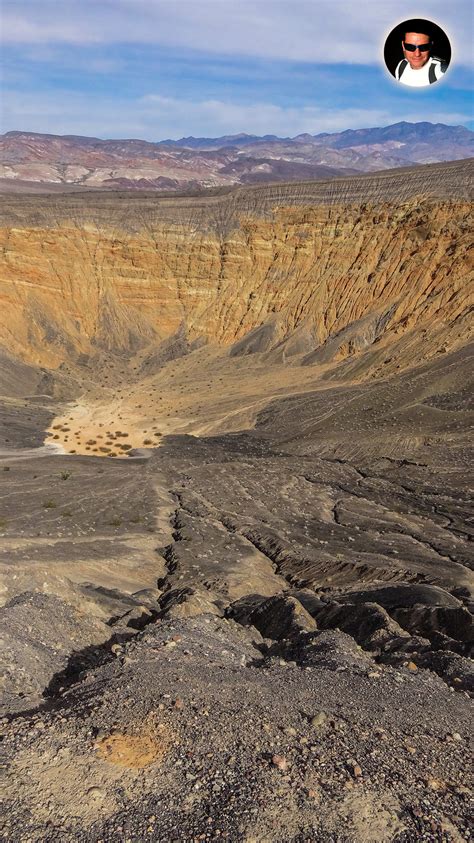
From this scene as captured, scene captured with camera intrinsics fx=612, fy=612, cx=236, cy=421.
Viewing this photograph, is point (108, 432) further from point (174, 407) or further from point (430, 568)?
point (430, 568)

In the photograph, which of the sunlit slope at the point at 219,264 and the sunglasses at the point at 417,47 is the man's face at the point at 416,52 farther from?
the sunlit slope at the point at 219,264

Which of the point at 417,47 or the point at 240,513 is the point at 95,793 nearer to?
the point at 417,47

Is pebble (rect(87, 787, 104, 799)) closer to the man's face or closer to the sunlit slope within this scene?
the man's face

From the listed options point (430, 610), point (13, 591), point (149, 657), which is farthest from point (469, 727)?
point (13, 591)

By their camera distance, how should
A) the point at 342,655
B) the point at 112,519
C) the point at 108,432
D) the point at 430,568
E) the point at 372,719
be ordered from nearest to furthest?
the point at 372,719 → the point at 342,655 → the point at 430,568 → the point at 112,519 → the point at 108,432

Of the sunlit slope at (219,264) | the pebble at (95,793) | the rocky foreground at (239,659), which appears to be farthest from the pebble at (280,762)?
the sunlit slope at (219,264)

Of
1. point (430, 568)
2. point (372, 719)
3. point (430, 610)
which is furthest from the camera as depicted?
point (430, 568)
